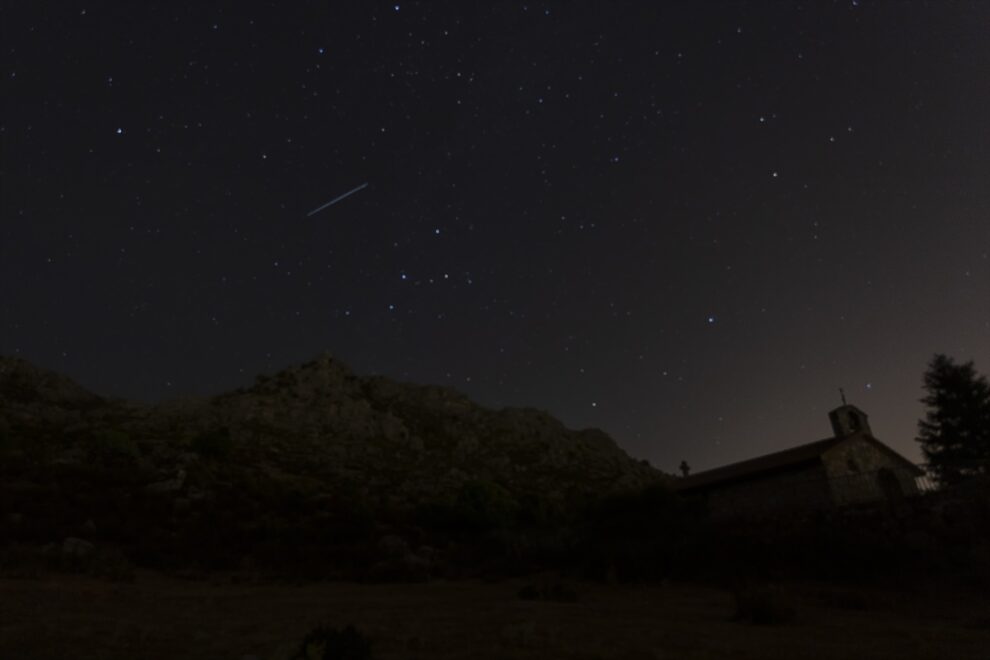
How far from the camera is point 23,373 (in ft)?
186

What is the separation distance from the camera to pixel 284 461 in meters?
43.0

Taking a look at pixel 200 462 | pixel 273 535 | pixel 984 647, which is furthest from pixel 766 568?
pixel 200 462

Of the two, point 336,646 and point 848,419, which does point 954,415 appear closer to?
point 848,419

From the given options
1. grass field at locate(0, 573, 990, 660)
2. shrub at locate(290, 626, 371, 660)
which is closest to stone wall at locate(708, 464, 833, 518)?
grass field at locate(0, 573, 990, 660)

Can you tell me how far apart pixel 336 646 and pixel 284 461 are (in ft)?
129

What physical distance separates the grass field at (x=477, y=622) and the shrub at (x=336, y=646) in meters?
0.21

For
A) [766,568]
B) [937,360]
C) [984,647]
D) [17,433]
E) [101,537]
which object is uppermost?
[937,360]

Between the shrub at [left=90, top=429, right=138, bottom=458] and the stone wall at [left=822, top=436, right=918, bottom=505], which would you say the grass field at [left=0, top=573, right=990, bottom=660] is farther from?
the shrub at [left=90, top=429, right=138, bottom=458]

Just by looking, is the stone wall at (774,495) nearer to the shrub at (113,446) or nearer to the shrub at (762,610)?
the shrub at (762,610)

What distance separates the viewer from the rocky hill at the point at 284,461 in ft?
82.7

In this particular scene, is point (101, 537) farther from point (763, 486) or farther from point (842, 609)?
point (763, 486)

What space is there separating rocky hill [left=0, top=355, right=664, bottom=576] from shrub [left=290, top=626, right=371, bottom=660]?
18681 mm

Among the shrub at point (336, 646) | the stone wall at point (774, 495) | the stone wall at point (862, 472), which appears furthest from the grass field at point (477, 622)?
the stone wall at point (862, 472)

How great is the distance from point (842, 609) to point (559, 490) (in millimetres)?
37266
